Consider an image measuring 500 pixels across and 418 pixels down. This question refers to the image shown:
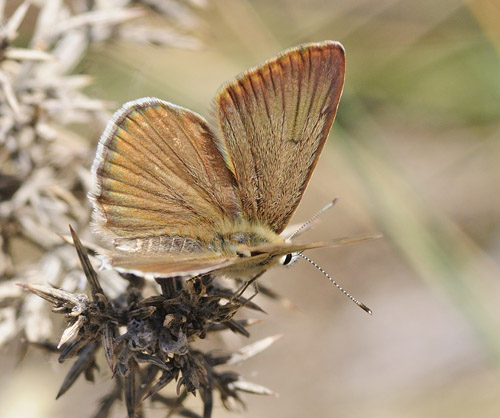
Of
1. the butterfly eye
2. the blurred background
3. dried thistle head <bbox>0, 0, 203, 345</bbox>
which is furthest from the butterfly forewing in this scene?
the blurred background

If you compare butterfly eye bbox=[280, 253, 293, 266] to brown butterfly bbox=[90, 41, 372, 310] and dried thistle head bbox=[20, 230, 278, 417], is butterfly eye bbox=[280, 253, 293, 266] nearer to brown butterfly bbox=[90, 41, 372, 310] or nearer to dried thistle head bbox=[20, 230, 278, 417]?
brown butterfly bbox=[90, 41, 372, 310]

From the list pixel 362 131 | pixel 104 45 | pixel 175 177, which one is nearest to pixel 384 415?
pixel 362 131

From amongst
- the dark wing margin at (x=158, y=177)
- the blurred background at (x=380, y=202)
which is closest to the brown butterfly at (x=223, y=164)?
the dark wing margin at (x=158, y=177)

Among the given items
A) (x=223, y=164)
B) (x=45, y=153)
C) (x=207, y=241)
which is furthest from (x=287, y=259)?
(x=45, y=153)

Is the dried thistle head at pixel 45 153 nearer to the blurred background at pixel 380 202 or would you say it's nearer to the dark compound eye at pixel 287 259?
the dark compound eye at pixel 287 259

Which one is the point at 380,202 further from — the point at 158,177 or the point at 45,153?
the point at 45,153

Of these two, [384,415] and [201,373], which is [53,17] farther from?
[384,415]
